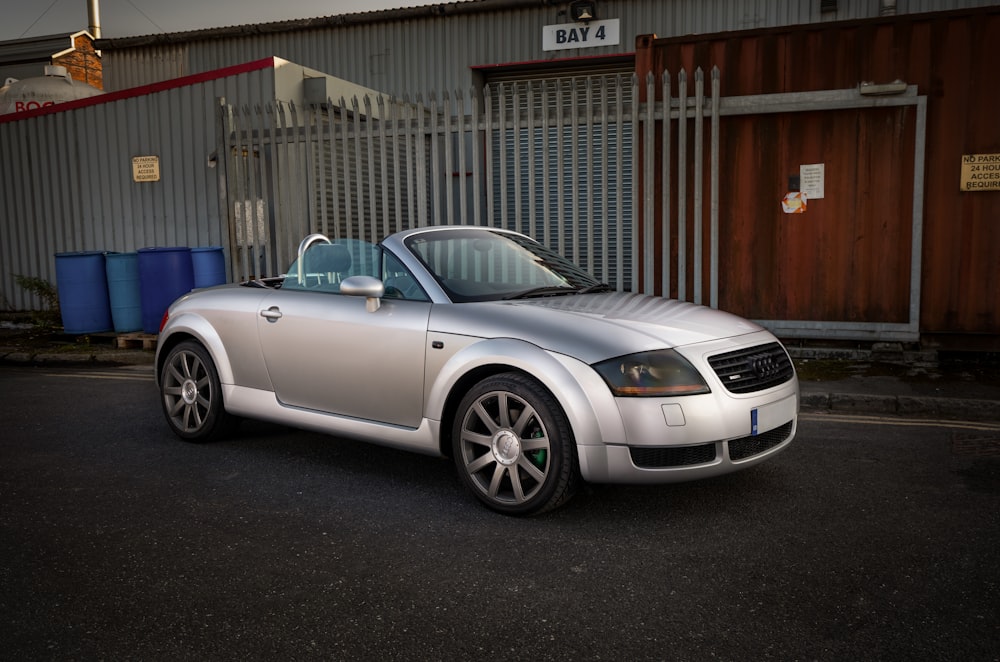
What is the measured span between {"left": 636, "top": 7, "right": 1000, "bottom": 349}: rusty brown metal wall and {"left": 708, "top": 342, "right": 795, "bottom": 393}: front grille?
473 centimetres

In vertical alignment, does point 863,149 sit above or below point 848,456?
above

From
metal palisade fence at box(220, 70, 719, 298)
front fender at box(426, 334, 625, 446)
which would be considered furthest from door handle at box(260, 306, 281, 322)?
metal palisade fence at box(220, 70, 719, 298)

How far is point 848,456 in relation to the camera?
529 centimetres

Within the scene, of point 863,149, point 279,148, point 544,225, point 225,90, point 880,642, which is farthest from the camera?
point 225,90

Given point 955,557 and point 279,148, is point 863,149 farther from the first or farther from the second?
point 279,148

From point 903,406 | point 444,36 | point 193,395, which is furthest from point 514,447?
point 444,36

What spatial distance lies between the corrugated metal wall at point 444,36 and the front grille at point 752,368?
12.5 meters

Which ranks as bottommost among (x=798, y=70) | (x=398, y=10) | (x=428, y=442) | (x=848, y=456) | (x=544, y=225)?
(x=848, y=456)

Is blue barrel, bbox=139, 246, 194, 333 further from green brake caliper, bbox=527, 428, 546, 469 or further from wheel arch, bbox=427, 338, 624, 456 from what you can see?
green brake caliper, bbox=527, 428, 546, 469

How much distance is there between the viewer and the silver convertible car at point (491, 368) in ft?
13.0

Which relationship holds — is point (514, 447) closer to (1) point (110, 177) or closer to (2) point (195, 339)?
(2) point (195, 339)

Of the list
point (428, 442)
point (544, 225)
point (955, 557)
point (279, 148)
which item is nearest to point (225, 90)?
point (279, 148)

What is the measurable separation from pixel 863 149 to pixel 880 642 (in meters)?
6.93

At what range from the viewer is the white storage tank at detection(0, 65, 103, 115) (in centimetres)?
1705
